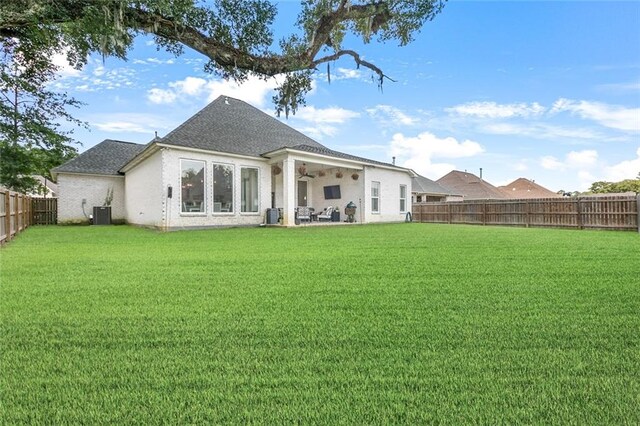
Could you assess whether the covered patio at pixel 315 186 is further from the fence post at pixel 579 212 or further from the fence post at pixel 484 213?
the fence post at pixel 579 212

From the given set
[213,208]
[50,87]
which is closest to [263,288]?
[213,208]

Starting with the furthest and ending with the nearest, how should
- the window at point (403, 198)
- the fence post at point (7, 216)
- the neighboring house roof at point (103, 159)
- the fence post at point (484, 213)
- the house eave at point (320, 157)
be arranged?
1. the window at point (403, 198)
2. the fence post at point (484, 213)
3. the neighboring house roof at point (103, 159)
4. the house eave at point (320, 157)
5. the fence post at point (7, 216)

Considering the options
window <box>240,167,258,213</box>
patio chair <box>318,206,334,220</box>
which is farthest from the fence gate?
patio chair <box>318,206,334,220</box>

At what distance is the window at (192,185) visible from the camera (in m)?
12.0

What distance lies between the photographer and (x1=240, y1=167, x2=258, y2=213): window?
44.3ft

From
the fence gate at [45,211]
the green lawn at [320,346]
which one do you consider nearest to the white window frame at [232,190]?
the green lawn at [320,346]

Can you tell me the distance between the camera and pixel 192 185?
12219 mm

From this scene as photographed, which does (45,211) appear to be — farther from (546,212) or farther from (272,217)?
(546,212)

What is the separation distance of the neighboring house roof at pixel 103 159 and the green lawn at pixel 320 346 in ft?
48.3

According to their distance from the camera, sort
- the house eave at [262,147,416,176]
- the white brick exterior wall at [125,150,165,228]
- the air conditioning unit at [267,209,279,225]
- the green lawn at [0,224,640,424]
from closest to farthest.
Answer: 1. the green lawn at [0,224,640,424]
2. the white brick exterior wall at [125,150,165,228]
3. the house eave at [262,147,416,176]
4. the air conditioning unit at [267,209,279,225]

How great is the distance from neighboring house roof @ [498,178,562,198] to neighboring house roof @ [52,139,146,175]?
42.3 m

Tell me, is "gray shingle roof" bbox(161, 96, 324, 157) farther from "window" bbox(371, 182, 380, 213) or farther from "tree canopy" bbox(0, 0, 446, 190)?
"window" bbox(371, 182, 380, 213)

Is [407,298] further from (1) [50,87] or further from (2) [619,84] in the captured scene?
(1) [50,87]

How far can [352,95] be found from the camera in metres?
13.1
